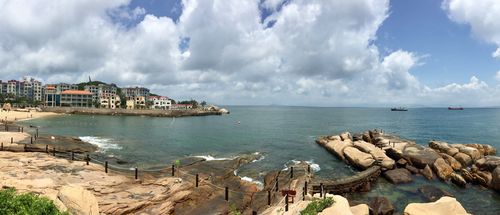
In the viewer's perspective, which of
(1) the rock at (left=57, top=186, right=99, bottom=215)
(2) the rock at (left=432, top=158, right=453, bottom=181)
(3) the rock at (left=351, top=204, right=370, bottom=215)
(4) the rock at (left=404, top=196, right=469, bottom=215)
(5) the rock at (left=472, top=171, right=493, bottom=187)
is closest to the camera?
(1) the rock at (left=57, top=186, right=99, bottom=215)

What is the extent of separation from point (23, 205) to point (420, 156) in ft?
130

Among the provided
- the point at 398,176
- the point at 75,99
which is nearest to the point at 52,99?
A: the point at 75,99

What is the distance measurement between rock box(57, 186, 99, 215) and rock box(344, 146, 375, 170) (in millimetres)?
29156

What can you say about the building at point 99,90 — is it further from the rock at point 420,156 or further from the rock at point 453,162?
the rock at point 453,162

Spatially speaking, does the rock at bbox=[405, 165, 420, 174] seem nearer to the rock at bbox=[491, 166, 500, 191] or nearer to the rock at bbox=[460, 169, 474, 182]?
the rock at bbox=[460, 169, 474, 182]

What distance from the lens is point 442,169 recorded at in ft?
112

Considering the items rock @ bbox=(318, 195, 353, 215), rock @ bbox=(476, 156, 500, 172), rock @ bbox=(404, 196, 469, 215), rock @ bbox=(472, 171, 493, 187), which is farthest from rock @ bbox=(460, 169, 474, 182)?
rock @ bbox=(318, 195, 353, 215)

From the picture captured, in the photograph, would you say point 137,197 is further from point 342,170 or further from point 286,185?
point 342,170

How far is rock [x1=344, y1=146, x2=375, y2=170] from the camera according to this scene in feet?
118

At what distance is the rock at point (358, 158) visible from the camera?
118ft

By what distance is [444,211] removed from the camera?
17.8 metres

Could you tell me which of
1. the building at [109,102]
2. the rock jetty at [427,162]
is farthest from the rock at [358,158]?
the building at [109,102]

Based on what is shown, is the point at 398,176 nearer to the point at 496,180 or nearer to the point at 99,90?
the point at 496,180

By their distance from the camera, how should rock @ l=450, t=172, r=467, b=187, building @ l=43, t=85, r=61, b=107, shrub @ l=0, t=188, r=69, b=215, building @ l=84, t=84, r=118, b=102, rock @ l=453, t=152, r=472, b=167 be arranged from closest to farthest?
shrub @ l=0, t=188, r=69, b=215 < rock @ l=450, t=172, r=467, b=187 < rock @ l=453, t=152, r=472, b=167 < building @ l=43, t=85, r=61, b=107 < building @ l=84, t=84, r=118, b=102
